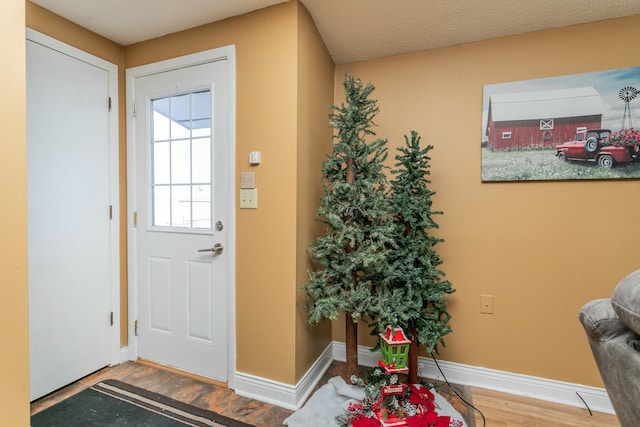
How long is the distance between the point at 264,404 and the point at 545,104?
8.25ft

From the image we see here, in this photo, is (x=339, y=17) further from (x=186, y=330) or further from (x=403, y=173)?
(x=186, y=330)

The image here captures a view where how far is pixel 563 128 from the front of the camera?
177cm

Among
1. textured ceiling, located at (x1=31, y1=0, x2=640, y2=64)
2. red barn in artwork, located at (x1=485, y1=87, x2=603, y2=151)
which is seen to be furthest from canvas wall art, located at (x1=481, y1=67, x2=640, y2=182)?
textured ceiling, located at (x1=31, y1=0, x2=640, y2=64)

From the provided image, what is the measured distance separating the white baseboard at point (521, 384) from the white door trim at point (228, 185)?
4.42 ft

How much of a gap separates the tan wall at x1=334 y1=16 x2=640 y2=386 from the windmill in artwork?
0.48 feet

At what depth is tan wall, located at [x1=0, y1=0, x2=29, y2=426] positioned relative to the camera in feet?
3.32

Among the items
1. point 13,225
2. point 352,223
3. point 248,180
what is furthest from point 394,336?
point 13,225

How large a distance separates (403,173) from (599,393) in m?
1.72

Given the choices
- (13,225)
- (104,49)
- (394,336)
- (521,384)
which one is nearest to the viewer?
(13,225)

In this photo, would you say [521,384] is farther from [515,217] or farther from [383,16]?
[383,16]

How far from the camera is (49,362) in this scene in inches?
69.4

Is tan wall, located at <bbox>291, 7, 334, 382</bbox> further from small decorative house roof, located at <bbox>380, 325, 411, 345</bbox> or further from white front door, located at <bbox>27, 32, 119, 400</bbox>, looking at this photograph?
white front door, located at <bbox>27, 32, 119, 400</bbox>

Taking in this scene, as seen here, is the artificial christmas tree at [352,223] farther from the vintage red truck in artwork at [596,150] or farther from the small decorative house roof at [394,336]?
the vintage red truck in artwork at [596,150]

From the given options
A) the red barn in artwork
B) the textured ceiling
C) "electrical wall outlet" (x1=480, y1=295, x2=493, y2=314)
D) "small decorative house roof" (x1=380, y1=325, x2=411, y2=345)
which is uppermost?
the textured ceiling
